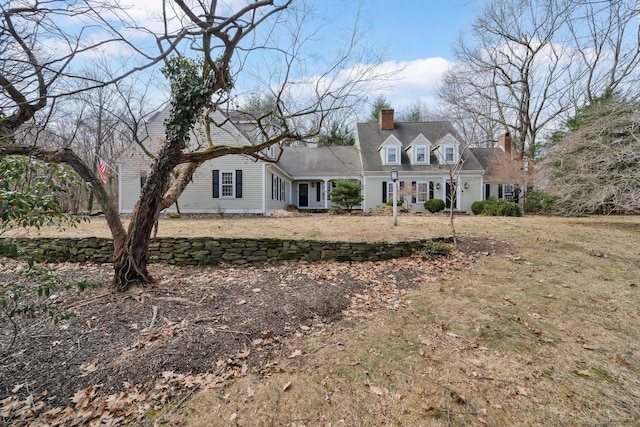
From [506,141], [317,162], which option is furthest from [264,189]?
[506,141]

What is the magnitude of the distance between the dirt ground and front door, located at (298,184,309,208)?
16.0 metres

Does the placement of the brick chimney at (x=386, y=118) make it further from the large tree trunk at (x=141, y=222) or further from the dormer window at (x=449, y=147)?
the large tree trunk at (x=141, y=222)

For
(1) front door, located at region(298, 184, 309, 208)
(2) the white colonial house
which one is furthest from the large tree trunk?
(1) front door, located at region(298, 184, 309, 208)

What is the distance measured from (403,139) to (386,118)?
202cm

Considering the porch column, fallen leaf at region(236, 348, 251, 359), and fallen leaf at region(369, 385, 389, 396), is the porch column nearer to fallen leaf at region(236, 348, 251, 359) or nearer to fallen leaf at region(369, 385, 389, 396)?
fallen leaf at region(236, 348, 251, 359)

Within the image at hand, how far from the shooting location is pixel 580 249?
7121mm

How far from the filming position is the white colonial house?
1502cm

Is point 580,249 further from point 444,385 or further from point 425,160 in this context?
point 425,160

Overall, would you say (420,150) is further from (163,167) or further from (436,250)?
(163,167)

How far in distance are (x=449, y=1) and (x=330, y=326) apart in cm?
405

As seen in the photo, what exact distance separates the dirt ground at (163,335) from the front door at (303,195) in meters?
16.0

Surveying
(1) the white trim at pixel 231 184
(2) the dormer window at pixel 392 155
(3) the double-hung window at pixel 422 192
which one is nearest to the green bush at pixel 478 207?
(3) the double-hung window at pixel 422 192

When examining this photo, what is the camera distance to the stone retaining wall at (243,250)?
654 centimetres

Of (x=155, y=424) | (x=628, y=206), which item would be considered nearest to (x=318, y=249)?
(x=155, y=424)
